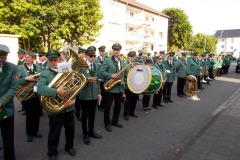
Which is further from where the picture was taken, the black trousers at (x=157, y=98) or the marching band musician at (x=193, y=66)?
the marching band musician at (x=193, y=66)

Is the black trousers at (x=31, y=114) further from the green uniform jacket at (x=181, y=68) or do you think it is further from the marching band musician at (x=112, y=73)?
the green uniform jacket at (x=181, y=68)

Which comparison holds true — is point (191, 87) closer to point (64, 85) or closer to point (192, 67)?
point (192, 67)

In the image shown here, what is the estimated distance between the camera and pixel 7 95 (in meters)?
3.55

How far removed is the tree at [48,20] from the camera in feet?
67.1

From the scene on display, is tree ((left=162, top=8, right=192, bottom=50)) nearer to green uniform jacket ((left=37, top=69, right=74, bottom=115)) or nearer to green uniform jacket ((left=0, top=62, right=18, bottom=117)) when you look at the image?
green uniform jacket ((left=37, top=69, right=74, bottom=115))

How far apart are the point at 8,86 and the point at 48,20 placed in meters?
20.9

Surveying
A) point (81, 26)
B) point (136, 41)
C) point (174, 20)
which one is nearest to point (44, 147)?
point (81, 26)

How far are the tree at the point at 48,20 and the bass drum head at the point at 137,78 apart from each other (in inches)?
700

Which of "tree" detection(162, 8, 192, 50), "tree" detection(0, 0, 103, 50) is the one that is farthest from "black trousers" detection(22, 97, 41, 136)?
"tree" detection(162, 8, 192, 50)

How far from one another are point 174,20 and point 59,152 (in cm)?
5478

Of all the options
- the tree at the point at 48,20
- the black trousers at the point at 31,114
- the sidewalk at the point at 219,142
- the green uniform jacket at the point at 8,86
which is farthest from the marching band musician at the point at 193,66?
the tree at the point at 48,20

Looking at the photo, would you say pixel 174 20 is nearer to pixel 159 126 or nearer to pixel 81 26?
pixel 81 26

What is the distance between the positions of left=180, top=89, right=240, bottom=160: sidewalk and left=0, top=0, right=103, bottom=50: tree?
19.3 m

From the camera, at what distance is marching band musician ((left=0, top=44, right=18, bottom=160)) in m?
3.51
